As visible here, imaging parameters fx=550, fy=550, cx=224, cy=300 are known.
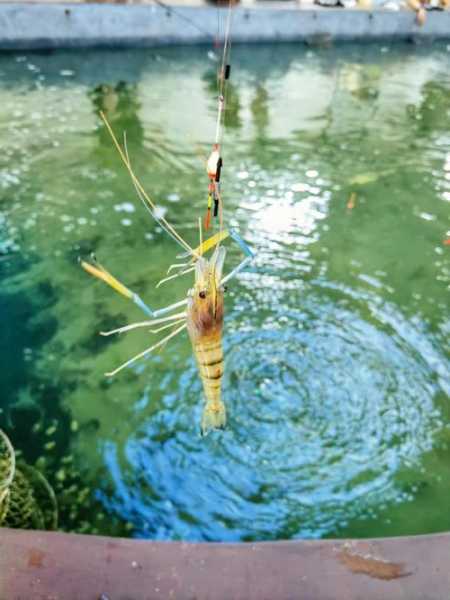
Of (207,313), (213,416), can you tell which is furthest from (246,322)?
(207,313)

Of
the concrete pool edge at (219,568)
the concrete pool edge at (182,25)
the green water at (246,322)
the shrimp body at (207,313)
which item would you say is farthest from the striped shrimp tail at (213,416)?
the concrete pool edge at (182,25)

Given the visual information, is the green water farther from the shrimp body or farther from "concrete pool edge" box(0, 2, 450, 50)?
"concrete pool edge" box(0, 2, 450, 50)

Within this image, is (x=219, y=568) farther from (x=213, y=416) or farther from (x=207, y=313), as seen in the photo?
(x=213, y=416)

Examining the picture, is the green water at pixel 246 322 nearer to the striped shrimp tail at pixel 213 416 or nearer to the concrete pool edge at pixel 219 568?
the striped shrimp tail at pixel 213 416

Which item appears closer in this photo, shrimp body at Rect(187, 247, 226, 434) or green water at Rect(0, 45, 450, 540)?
shrimp body at Rect(187, 247, 226, 434)

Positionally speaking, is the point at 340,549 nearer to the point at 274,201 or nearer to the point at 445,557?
the point at 445,557

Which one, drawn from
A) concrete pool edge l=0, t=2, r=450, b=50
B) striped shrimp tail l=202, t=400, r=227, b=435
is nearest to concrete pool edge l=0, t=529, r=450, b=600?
striped shrimp tail l=202, t=400, r=227, b=435

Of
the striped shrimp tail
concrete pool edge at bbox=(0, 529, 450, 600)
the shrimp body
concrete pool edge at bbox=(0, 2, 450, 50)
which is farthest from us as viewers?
concrete pool edge at bbox=(0, 2, 450, 50)
